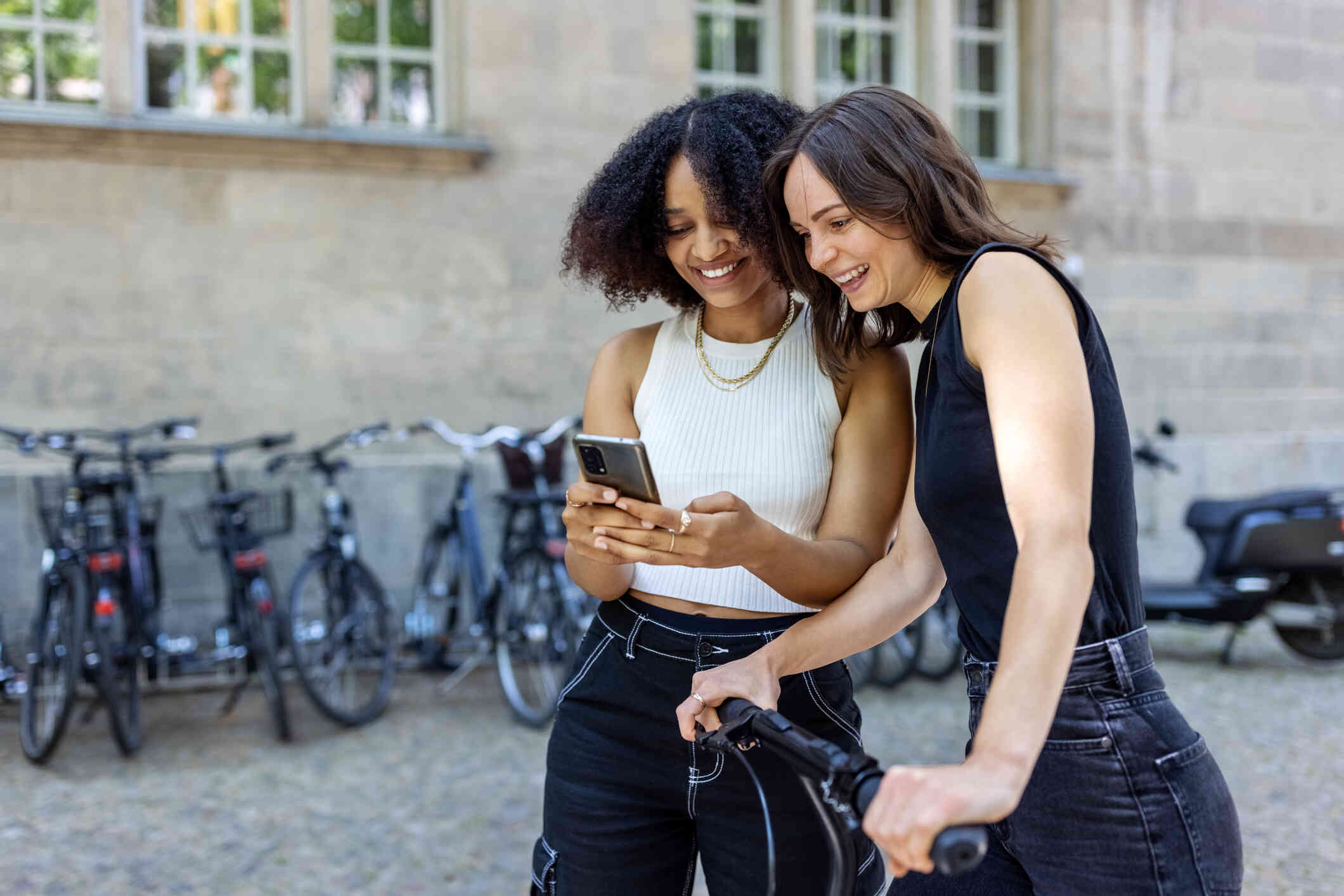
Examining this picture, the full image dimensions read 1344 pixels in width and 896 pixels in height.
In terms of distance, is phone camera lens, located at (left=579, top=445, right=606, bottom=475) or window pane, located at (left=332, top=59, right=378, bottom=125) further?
window pane, located at (left=332, top=59, right=378, bottom=125)

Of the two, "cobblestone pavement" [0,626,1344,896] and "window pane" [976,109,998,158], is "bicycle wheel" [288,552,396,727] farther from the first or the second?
"window pane" [976,109,998,158]

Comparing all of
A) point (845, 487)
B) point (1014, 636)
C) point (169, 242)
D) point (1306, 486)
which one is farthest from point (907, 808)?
point (1306, 486)

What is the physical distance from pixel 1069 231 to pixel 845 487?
271 inches

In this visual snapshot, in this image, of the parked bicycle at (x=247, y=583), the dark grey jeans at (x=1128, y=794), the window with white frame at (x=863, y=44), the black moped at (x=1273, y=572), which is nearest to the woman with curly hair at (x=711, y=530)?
the dark grey jeans at (x=1128, y=794)

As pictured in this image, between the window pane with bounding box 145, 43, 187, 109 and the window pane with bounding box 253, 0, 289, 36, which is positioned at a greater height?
the window pane with bounding box 253, 0, 289, 36

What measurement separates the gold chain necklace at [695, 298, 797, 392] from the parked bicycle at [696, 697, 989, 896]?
594mm

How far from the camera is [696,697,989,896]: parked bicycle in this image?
0.97m

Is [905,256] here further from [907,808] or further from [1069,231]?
[1069,231]

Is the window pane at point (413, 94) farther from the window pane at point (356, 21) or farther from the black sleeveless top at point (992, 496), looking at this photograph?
the black sleeveless top at point (992, 496)

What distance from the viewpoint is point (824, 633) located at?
164cm

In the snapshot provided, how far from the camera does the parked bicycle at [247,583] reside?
16.0 feet

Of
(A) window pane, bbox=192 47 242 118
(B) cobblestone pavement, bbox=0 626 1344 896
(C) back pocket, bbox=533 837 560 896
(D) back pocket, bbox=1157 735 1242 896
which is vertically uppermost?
(A) window pane, bbox=192 47 242 118

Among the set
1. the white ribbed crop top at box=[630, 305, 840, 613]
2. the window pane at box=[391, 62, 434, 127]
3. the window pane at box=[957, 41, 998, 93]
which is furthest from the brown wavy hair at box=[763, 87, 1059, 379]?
the window pane at box=[957, 41, 998, 93]

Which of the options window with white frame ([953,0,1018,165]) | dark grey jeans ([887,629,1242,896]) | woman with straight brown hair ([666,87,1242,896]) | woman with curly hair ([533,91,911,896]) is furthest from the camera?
window with white frame ([953,0,1018,165])
